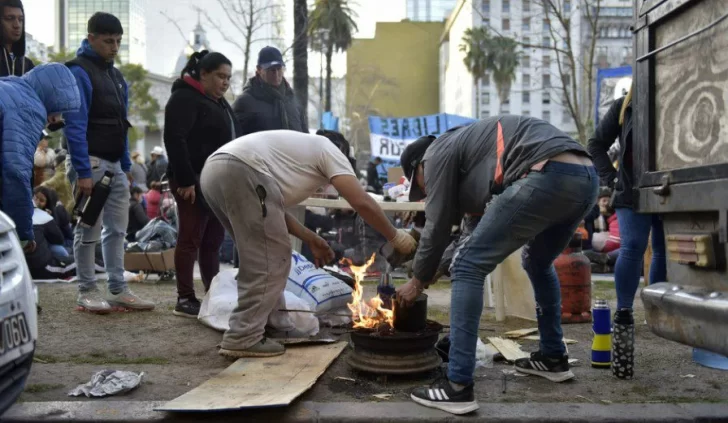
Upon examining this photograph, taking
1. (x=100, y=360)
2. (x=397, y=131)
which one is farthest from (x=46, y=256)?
(x=397, y=131)

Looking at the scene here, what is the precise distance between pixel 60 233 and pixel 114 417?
7172mm

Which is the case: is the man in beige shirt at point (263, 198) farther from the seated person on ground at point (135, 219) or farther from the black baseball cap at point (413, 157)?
the seated person on ground at point (135, 219)

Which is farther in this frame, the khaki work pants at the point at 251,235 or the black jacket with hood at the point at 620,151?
the black jacket with hood at the point at 620,151

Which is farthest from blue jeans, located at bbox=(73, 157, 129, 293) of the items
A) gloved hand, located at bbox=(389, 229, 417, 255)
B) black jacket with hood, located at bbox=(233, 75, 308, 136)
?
gloved hand, located at bbox=(389, 229, 417, 255)

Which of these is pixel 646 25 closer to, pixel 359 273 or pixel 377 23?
pixel 359 273

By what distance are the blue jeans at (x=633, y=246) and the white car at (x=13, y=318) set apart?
12.2ft

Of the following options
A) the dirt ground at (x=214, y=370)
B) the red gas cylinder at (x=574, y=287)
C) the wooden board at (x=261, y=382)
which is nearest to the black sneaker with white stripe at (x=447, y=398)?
the dirt ground at (x=214, y=370)

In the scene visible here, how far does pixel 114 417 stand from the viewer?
3408 mm

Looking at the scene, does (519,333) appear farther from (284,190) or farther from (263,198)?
(263,198)

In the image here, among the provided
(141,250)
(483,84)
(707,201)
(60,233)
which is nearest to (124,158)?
(141,250)

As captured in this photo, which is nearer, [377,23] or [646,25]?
[646,25]

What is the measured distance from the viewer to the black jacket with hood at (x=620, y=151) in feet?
16.5

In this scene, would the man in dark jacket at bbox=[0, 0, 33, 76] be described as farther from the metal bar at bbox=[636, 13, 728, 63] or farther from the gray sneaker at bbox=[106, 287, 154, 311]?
the metal bar at bbox=[636, 13, 728, 63]

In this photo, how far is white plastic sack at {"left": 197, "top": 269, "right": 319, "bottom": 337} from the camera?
5297 mm
